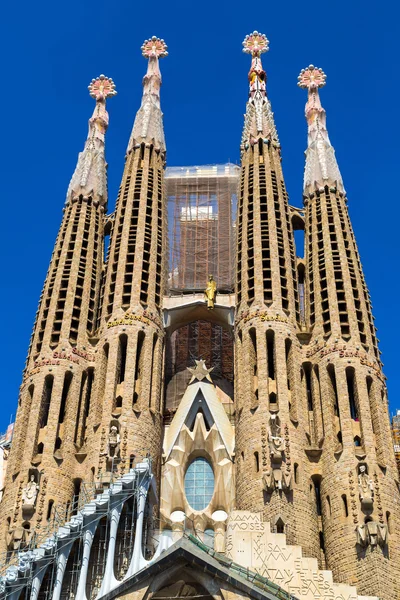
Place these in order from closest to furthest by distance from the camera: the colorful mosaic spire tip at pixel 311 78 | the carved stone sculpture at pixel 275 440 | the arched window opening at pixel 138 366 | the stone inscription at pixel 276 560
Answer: the stone inscription at pixel 276 560, the carved stone sculpture at pixel 275 440, the arched window opening at pixel 138 366, the colorful mosaic spire tip at pixel 311 78

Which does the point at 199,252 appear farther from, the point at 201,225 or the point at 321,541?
the point at 321,541

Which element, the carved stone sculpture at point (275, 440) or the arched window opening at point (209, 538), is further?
the arched window opening at point (209, 538)

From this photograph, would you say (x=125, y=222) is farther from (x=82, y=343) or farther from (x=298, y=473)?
(x=298, y=473)

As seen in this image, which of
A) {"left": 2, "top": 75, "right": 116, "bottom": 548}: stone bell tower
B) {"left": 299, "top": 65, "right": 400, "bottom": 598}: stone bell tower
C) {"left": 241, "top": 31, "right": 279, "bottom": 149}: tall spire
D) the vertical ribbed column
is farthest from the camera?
{"left": 241, "top": 31, "right": 279, "bottom": 149}: tall spire

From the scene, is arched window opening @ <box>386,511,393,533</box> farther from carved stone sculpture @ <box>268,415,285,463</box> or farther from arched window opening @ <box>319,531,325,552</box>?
carved stone sculpture @ <box>268,415,285,463</box>

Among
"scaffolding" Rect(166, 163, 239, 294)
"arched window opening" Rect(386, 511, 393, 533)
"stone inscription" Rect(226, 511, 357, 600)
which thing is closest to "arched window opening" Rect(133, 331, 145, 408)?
"scaffolding" Rect(166, 163, 239, 294)

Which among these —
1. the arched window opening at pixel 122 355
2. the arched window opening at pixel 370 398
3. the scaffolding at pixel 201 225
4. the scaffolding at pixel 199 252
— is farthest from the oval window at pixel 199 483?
the scaffolding at pixel 201 225

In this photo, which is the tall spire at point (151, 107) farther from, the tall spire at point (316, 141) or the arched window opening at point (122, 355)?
the arched window opening at point (122, 355)
